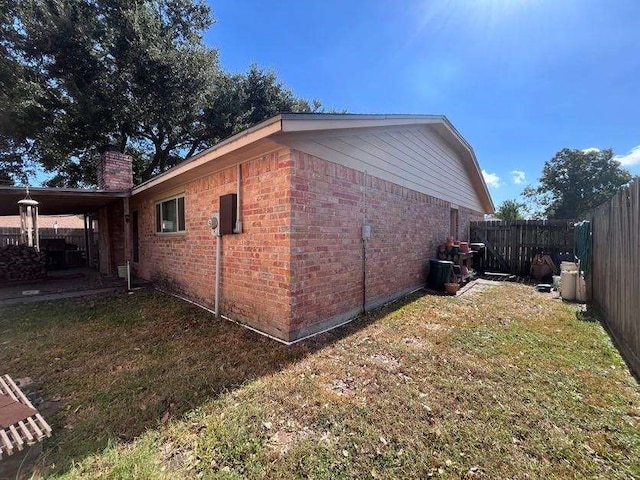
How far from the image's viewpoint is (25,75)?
1111cm

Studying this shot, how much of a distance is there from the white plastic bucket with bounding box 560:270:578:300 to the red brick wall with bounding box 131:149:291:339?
6.73m

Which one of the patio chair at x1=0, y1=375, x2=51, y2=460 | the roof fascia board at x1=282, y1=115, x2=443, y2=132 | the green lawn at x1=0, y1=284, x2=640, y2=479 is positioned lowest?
the green lawn at x1=0, y1=284, x2=640, y2=479

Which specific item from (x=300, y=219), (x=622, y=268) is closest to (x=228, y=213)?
(x=300, y=219)

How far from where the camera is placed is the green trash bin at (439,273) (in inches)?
291

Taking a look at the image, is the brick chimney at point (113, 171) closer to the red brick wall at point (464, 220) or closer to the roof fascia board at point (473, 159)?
the roof fascia board at point (473, 159)

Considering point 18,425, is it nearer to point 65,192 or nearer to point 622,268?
point 622,268

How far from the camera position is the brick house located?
4008 mm

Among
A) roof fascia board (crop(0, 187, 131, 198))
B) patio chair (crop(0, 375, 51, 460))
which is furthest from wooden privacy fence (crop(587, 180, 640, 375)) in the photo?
roof fascia board (crop(0, 187, 131, 198))

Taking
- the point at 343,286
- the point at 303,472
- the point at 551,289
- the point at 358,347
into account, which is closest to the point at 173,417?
the point at 303,472

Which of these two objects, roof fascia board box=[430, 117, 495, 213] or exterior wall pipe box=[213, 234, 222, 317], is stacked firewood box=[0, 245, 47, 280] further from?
roof fascia board box=[430, 117, 495, 213]

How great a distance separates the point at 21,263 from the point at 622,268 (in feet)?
49.4

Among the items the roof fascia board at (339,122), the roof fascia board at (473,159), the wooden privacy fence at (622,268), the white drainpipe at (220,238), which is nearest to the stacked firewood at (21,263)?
the white drainpipe at (220,238)

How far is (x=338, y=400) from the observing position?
2699 millimetres

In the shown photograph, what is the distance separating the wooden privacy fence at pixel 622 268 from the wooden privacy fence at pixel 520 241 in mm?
5182
